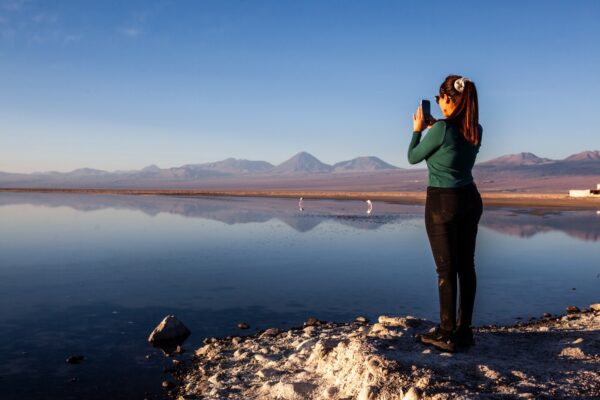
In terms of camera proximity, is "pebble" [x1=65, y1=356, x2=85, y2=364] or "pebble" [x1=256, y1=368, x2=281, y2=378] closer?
"pebble" [x1=256, y1=368, x2=281, y2=378]

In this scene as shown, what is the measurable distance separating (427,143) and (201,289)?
6.25 meters

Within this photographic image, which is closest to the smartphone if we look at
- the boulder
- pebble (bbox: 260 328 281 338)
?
pebble (bbox: 260 328 281 338)

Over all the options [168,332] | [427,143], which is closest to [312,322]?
[168,332]

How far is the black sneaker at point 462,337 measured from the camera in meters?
4.33

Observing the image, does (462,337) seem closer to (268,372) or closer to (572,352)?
(572,352)

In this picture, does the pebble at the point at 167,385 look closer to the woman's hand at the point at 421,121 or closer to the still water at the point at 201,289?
the still water at the point at 201,289

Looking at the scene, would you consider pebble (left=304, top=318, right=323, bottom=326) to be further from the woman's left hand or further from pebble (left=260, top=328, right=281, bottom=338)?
the woman's left hand

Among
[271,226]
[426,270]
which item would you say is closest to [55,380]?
[426,270]

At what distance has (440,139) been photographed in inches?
156

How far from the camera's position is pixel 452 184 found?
4043mm

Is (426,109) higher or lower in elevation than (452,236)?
higher

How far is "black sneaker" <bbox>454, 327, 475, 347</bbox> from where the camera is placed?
4.33m

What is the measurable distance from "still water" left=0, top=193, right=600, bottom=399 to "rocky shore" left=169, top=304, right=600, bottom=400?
71 cm

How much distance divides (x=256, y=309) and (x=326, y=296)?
1.46 m
